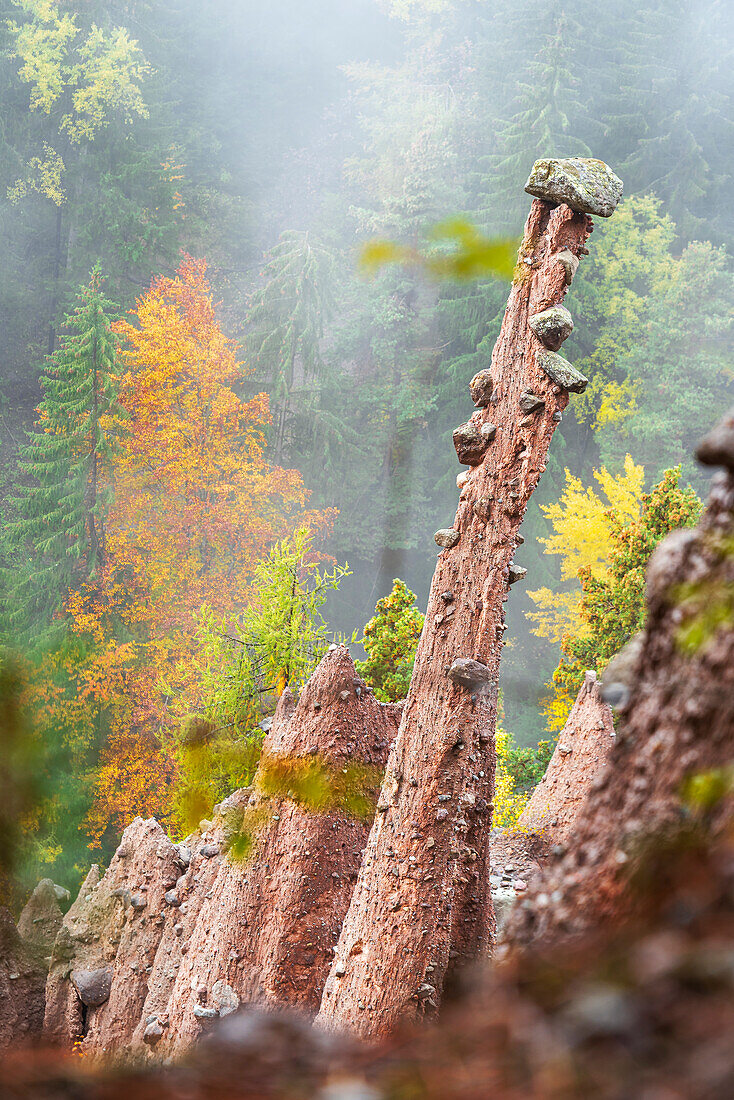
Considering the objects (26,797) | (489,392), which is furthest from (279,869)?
(26,797)

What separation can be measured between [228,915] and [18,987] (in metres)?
1.95

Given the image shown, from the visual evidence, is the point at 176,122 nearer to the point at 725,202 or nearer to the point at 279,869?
the point at 725,202

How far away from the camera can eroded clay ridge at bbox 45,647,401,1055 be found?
121 inches

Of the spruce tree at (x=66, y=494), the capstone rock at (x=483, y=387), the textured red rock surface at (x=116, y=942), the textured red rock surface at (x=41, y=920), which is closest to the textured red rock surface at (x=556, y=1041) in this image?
the capstone rock at (x=483, y=387)

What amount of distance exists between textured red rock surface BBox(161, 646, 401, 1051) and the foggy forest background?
28.2ft

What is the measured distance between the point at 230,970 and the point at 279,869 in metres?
0.40

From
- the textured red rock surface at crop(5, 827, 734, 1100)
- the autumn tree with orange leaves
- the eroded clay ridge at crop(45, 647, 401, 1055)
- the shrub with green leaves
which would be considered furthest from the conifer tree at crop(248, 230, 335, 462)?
the textured red rock surface at crop(5, 827, 734, 1100)

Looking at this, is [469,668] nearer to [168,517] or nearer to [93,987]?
[93,987]

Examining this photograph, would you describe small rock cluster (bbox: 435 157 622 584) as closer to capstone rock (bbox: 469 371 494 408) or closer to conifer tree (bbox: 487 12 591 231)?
capstone rock (bbox: 469 371 494 408)

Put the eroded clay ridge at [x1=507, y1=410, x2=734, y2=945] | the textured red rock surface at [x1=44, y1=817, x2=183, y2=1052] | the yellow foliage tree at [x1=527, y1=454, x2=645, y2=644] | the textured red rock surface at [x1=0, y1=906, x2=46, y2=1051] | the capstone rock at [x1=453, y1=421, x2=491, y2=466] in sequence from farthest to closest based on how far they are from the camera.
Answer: the yellow foliage tree at [x1=527, y1=454, x2=645, y2=644] → the textured red rock surface at [x1=0, y1=906, x2=46, y2=1051] → the textured red rock surface at [x1=44, y1=817, x2=183, y2=1052] → the capstone rock at [x1=453, y1=421, x2=491, y2=466] → the eroded clay ridge at [x1=507, y1=410, x2=734, y2=945]

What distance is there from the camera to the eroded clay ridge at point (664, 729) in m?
0.55

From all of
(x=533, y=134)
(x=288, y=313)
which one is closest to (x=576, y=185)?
(x=288, y=313)

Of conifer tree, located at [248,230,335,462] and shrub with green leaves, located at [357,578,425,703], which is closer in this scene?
shrub with green leaves, located at [357,578,425,703]

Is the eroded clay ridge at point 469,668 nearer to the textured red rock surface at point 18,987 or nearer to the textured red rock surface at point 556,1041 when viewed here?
the textured red rock surface at point 556,1041
